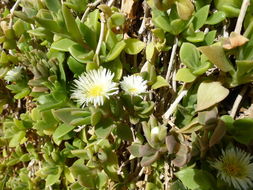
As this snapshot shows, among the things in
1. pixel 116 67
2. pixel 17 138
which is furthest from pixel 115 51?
pixel 17 138

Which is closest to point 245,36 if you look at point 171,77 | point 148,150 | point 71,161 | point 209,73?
point 209,73

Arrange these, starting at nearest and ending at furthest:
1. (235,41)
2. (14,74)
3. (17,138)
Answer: (235,41) → (14,74) → (17,138)

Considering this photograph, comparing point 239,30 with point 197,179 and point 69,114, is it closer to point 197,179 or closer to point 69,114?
point 197,179

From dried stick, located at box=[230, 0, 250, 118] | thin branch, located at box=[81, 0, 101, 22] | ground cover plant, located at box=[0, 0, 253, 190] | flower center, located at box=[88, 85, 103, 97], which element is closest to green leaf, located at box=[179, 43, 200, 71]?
ground cover plant, located at box=[0, 0, 253, 190]

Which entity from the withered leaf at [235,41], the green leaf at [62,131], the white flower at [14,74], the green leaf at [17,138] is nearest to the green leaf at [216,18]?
the withered leaf at [235,41]

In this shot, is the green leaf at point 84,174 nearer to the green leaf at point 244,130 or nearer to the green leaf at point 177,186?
the green leaf at point 177,186

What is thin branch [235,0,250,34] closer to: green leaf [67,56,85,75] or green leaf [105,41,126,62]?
green leaf [105,41,126,62]

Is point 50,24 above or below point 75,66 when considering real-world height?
above
